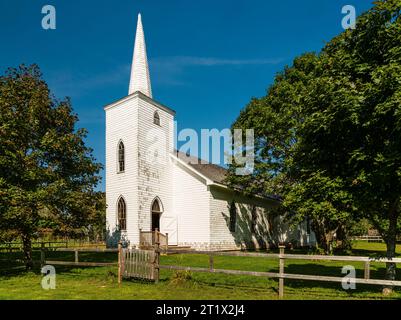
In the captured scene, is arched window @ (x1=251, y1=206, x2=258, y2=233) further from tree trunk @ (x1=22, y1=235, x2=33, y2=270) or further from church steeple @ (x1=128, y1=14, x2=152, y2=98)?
tree trunk @ (x1=22, y1=235, x2=33, y2=270)

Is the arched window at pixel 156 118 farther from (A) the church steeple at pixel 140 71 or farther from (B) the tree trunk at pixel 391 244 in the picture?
(B) the tree trunk at pixel 391 244

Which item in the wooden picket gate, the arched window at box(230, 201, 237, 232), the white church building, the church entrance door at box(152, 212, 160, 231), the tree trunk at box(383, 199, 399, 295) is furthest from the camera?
the arched window at box(230, 201, 237, 232)

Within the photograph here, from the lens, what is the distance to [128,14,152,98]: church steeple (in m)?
24.9

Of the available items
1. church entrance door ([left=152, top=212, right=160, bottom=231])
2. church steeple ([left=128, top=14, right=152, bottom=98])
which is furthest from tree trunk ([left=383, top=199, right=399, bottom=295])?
church steeple ([left=128, top=14, right=152, bottom=98])

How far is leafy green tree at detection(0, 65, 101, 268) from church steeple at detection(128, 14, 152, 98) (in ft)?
26.9

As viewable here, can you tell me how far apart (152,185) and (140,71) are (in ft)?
27.3

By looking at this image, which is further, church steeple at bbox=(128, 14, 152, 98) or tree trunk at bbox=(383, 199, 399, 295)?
church steeple at bbox=(128, 14, 152, 98)

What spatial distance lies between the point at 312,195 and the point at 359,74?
3711 millimetres

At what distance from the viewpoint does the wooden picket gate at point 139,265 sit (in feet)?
38.1

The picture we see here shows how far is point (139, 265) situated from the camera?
11.8 metres

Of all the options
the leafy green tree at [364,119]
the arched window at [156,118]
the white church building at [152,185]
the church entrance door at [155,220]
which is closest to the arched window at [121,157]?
the white church building at [152,185]

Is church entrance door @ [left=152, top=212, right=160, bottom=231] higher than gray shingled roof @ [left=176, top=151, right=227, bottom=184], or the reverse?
gray shingled roof @ [left=176, top=151, right=227, bottom=184]

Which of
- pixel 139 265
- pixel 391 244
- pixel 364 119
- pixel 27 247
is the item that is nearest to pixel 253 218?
pixel 27 247

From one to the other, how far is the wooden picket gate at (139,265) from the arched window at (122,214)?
36.0ft
